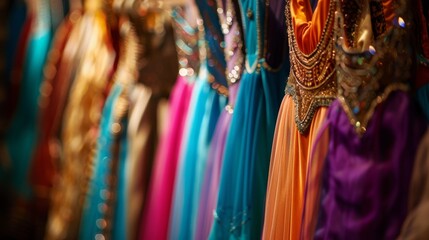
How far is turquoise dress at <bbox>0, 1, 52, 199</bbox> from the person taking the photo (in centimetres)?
209

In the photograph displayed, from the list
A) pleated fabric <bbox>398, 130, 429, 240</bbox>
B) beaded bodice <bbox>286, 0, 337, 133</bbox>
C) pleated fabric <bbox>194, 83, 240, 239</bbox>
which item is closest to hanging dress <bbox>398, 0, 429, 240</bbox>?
pleated fabric <bbox>398, 130, 429, 240</bbox>

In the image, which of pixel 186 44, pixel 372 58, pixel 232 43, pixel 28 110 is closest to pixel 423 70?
pixel 372 58

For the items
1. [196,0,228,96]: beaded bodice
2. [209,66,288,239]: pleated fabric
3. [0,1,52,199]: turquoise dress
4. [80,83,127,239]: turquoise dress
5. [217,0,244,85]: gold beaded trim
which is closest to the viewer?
[209,66,288,239]: pleated fabric

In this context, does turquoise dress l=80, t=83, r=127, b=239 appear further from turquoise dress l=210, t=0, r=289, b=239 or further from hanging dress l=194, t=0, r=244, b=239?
turquoise dress l=210, t=0, r=289, b=239

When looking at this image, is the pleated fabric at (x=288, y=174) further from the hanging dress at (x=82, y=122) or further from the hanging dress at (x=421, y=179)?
the hanging dress at (x=82, y=122)

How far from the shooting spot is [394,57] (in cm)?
78

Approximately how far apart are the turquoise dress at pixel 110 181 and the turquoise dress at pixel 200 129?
0.24m

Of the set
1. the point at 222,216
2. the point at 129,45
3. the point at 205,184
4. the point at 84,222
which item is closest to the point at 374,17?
the point at 222,216

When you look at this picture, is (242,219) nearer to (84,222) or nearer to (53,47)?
(84,222)

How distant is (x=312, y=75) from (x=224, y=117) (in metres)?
0.31

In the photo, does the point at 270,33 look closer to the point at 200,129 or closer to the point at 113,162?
the point at 200,129

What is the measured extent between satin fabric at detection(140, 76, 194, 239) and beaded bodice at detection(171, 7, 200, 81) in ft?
0.09

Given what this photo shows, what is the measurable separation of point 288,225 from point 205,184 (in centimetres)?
32

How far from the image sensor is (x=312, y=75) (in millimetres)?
916
